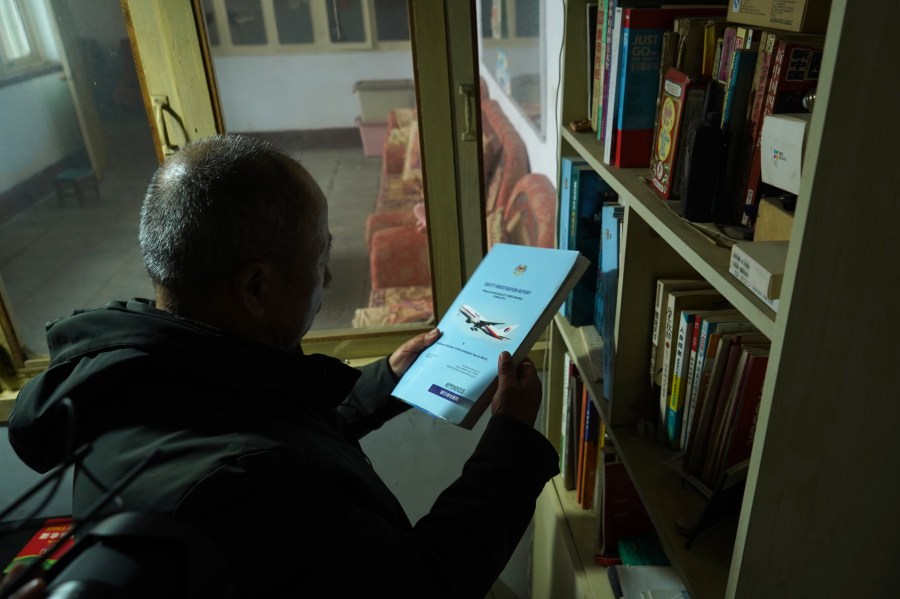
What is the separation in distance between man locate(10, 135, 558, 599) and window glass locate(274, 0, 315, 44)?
89 centimetres

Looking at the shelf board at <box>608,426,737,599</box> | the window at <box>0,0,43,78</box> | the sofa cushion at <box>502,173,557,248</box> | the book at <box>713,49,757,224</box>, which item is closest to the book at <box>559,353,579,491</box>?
the shelf board at <box>608,426,737,599</box>

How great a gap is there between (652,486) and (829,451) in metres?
0.35

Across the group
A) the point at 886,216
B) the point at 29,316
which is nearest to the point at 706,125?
the point at 886,216

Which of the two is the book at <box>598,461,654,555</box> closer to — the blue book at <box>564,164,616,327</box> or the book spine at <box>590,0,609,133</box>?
the blue book at <box>564,164,616,327</box>

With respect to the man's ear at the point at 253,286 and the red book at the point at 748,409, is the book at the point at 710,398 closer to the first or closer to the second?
the red book at the point at 748,409

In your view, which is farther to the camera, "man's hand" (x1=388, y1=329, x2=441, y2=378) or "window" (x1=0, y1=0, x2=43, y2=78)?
"window" (x1=0, y1=0, x2=43, y2=78)

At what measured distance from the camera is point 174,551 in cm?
43

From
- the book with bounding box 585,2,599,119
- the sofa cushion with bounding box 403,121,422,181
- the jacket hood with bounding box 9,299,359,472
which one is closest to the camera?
the jacket hood with bounding box 9,299,359,472

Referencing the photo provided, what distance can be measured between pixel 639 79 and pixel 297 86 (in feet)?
3.66

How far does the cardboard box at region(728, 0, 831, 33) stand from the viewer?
687 mm

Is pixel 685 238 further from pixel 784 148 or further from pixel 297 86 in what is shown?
pixel 297 86

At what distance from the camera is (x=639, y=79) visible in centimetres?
100

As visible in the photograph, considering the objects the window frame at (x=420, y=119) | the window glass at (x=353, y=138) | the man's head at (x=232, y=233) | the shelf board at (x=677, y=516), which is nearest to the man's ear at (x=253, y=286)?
the man's head at (x=232, y=233)

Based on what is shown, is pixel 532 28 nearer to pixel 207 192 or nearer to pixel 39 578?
pixel 207 192
